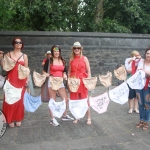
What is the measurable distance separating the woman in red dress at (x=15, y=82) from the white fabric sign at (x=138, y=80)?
2.53 metres

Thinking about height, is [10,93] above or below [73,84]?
below

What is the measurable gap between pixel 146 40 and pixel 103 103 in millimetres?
8123

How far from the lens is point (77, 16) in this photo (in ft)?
46.8

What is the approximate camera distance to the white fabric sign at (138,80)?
188 inches

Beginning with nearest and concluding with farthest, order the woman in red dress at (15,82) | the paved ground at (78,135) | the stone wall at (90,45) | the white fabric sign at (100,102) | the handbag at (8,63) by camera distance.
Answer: the paved ground at (78,135) < the handbag at (8,63) < the woman in red dress at (15,82) < the white fabric sign at (100,102) < the stone wall at (90,45)

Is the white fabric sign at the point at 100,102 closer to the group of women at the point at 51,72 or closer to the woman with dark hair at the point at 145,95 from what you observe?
the group of women at the point at 51,72

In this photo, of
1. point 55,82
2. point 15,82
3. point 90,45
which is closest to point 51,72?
point 55,82

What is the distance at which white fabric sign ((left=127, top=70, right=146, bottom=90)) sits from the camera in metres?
4.77

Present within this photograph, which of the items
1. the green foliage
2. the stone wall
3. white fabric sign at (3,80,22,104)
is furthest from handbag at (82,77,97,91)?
the green foliage

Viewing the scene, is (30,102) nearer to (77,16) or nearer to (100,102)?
(100,102)

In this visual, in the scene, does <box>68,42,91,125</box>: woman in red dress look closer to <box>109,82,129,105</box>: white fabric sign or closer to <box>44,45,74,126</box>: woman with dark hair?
<box>44,45,74,126</box>: woman with dark hair

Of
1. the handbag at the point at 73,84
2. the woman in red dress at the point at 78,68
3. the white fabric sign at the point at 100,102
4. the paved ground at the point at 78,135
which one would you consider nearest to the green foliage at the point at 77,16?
the woman in red dress at the point at 78,68

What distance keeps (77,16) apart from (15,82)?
34.2ft

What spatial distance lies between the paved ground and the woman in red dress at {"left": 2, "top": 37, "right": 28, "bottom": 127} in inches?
10.8
